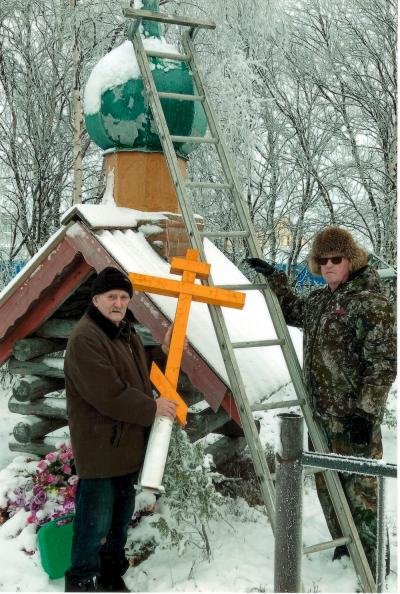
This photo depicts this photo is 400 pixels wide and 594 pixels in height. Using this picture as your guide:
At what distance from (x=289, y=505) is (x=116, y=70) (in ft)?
11.6

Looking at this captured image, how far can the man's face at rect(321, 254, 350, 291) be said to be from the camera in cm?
362

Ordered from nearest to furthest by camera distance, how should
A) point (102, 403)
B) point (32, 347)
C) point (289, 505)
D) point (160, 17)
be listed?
point (289, 505) < point (102, 403) < point (160, 17) < point (32, 347)

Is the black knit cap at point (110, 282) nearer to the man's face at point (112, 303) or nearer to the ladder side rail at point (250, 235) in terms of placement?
the man's face at point (112, 303)

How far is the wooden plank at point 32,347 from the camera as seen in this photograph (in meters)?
5.14

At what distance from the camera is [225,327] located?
11.8 feet

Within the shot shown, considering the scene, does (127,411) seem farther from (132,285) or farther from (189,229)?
(189,229)

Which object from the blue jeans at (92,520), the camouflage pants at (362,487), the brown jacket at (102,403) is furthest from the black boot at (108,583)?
the camouflage pants at (362,487)

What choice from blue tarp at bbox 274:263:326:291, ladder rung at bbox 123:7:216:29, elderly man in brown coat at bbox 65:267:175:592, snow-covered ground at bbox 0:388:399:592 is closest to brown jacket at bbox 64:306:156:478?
elderly man in brown coat at bbox 65:267:175:592

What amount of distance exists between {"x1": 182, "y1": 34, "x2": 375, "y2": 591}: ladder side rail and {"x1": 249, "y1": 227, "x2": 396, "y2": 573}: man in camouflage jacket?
0.22 ft

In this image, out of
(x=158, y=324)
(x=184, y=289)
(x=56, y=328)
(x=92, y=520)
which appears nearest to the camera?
(x=92, y=520)

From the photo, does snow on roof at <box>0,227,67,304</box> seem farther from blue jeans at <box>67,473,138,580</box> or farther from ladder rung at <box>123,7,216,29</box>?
blue jeans at <box>67,473,138,580</box>

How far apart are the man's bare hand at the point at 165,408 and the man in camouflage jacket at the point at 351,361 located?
97 cm

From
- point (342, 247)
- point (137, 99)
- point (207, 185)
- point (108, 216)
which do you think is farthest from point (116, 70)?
point (342, 247)

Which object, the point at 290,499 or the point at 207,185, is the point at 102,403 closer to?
the point at 290,499
